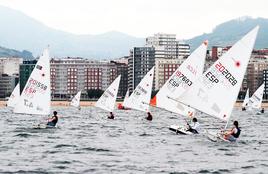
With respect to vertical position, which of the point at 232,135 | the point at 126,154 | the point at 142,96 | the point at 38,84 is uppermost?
the point at 38,84

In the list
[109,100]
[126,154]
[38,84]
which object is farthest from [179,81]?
[109,100]

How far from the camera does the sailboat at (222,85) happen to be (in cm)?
3803

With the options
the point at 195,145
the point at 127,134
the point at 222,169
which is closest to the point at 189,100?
the point at 195,145

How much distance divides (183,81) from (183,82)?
0.07m

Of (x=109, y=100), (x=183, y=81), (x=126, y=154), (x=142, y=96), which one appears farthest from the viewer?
(x=109, y=100)

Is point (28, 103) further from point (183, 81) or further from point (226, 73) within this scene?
point (226, 73)

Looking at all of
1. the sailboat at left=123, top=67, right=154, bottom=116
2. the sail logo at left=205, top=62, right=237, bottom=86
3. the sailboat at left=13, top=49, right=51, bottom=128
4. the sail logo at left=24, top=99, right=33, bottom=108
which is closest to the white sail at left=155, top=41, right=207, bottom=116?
the sailboat at left=13, top=49, right=51, bottom=128

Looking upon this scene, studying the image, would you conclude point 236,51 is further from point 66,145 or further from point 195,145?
point 66,145

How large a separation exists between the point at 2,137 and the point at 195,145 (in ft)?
45.3

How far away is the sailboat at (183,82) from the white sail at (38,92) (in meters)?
8.45

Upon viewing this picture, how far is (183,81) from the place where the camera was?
5003 cm

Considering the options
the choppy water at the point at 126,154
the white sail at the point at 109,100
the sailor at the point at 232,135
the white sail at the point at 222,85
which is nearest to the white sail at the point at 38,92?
the choppy water at the point at 126,154

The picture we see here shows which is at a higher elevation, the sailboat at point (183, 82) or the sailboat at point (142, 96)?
the sailboat at point (183, 82)

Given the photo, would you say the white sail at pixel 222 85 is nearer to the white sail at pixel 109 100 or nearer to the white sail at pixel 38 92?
the white sail at pixel 38 92
